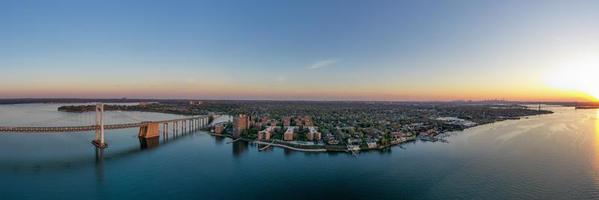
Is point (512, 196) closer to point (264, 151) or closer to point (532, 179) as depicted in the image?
point (532, 179)

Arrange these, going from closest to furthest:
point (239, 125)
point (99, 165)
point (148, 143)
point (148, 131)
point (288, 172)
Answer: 1. point (288, 172)
2. point (99, 165)
3. point (148, 143)
4. point (148, 131)
5. point (239, 125)

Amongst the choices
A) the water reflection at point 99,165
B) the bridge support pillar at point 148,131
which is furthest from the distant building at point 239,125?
the water reflection at point 99,165

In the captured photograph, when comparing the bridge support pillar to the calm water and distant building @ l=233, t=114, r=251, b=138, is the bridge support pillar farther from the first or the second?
distant building @ l=233, t=114, r=251, b=138

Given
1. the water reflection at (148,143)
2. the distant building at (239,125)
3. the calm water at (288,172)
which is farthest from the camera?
the distant building at (239,125)

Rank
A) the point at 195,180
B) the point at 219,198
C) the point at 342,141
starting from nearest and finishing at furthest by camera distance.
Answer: the point at 219,198
the point at 195,180
the point at 342,141

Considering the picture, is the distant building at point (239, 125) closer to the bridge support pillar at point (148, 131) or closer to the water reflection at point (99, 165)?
the bridge support pillar at point (148, 131)

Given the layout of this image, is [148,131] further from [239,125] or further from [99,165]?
[99,165]

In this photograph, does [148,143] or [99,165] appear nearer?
[99,165]

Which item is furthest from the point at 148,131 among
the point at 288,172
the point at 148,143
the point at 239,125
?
the point at 288,172

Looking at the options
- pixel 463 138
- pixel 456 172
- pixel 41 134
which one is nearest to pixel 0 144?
pixel 41 134
